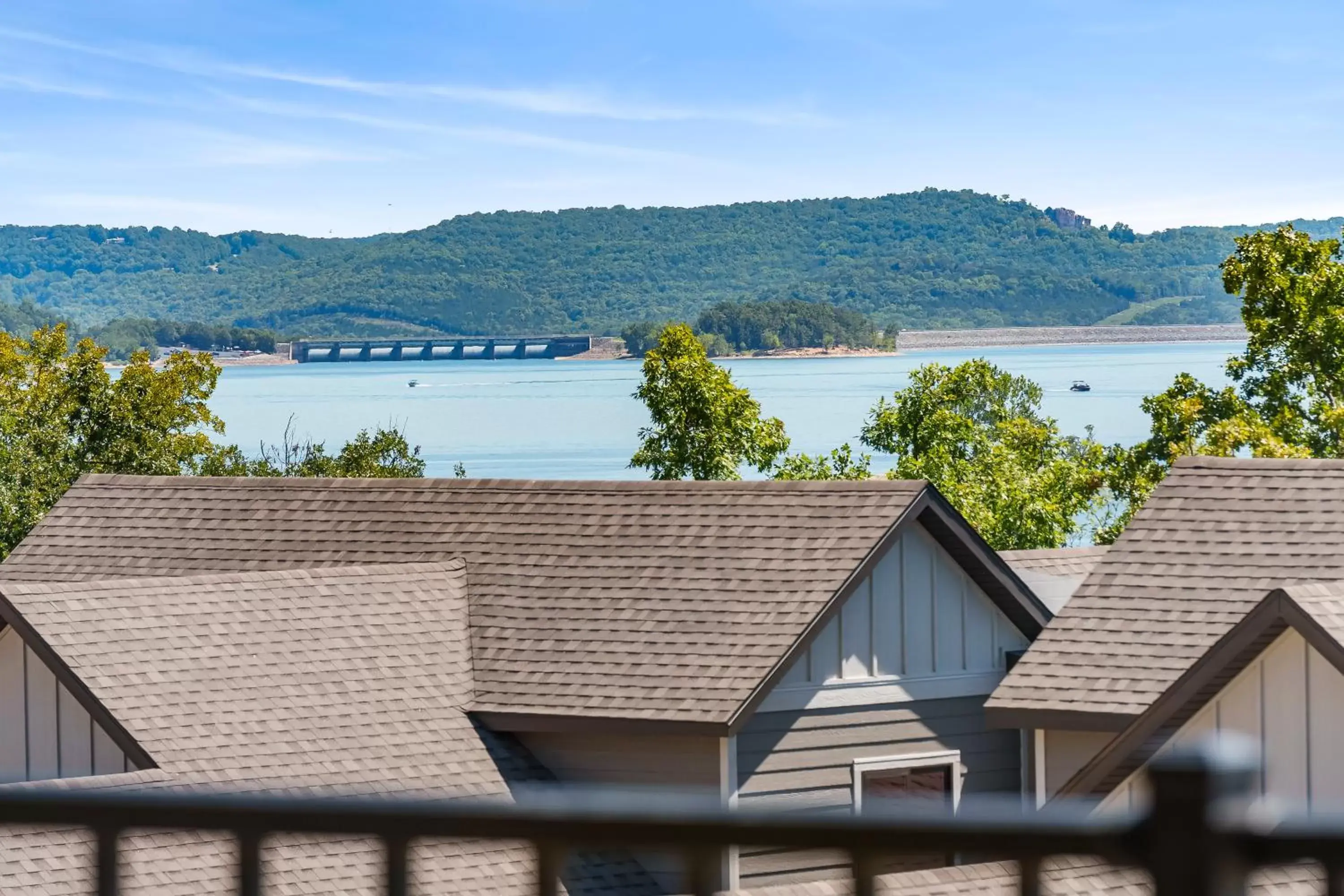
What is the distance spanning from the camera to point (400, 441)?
46312mm

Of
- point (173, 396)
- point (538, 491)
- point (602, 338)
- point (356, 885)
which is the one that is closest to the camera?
point (356, 885)

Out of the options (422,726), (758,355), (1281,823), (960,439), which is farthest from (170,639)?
(758,355)

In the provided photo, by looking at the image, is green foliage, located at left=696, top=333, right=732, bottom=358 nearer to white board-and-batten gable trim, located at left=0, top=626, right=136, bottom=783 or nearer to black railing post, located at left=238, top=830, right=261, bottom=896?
white board-and-batten gable trim, located at left=0, top=626, right=136, bottom=783

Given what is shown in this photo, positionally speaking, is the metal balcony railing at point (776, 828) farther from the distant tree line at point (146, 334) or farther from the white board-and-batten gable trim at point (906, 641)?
the distant tree line at point (146, 334)

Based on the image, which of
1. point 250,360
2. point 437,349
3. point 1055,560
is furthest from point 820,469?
point 437,349

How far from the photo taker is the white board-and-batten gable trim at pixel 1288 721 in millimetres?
9258

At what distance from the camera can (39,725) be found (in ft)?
39.5

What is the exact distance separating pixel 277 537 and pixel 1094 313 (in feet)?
424

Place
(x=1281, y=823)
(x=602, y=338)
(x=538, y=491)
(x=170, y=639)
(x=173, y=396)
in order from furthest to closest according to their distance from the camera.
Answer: (x=602, y=338)
(x=173, y=396)
(x=538, y=491)
(x=170, y=639)
(x=1281, y=823)

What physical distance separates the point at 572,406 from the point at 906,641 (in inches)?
4679

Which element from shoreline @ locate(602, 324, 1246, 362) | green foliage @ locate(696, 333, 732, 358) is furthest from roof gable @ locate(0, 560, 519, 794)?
shoreline @ locate(602, 324, 1246, 362)

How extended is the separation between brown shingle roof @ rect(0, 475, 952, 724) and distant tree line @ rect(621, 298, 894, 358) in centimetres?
9808

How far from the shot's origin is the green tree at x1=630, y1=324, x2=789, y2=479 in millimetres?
33969

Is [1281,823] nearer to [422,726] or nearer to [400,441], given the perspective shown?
[422,726]
